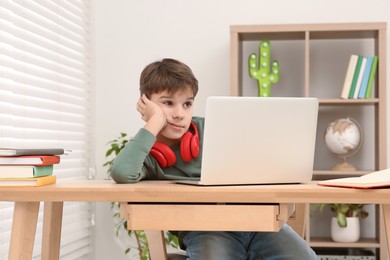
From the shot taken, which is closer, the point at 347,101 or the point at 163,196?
the point at 163,196

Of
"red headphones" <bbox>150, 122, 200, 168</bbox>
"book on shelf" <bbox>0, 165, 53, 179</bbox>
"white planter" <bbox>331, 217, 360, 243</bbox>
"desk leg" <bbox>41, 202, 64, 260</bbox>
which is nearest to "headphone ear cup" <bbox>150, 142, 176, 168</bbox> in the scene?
"red headphones" <bbox>150, 122, 200, 168</bbox>

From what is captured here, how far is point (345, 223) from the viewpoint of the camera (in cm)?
373

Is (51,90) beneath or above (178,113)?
above

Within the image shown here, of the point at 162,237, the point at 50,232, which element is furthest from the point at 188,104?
the point at 50,232

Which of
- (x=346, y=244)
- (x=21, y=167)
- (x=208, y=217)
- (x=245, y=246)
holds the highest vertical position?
(x=21, y=167)

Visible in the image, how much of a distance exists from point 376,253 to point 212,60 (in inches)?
55.9

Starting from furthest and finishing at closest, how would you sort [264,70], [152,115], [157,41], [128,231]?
[157,41] → [128,231] → [264,70] → [152,115]

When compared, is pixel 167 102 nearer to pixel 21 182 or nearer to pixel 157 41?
pixel 21 182

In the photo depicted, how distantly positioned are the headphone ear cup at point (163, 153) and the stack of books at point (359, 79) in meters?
1.83

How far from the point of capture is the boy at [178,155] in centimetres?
197

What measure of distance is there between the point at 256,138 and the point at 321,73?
92.7 inches

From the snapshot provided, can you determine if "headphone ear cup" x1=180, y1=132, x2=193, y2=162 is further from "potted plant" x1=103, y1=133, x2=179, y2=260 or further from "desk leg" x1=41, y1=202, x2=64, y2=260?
"potted plant" x1=103, y1=133, x2=179, y2=260

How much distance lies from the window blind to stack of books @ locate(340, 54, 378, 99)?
146 centimetres

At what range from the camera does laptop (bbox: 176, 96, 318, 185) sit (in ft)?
5.79
